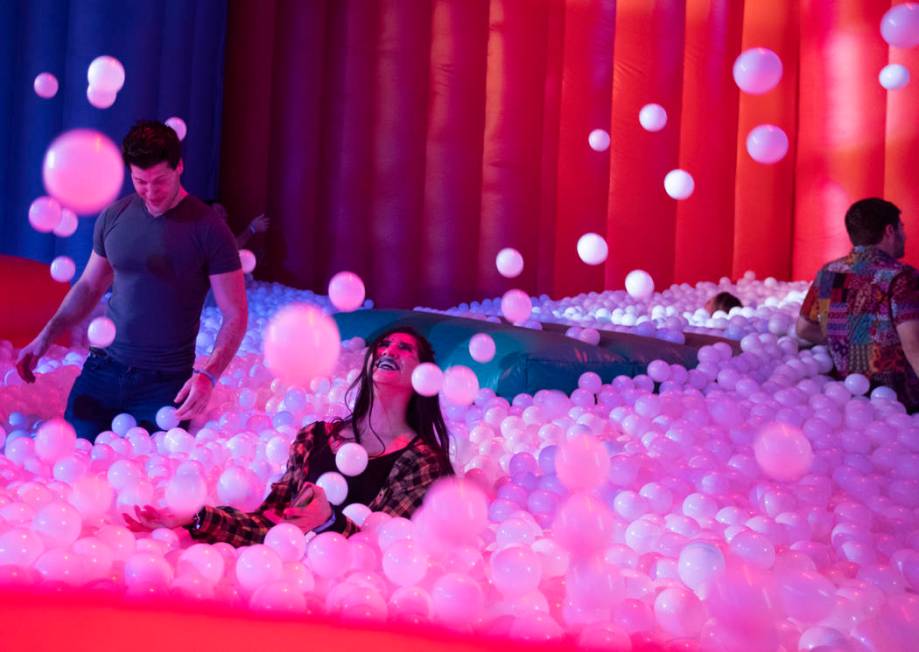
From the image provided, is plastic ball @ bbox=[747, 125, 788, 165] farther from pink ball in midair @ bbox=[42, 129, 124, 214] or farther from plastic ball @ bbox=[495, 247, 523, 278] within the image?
plastic ball @ bbox=[495, 247, 523, 278]

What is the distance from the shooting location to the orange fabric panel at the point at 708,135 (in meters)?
5.09

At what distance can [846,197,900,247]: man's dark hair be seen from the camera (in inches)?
106

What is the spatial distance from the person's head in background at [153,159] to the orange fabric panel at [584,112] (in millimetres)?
3308

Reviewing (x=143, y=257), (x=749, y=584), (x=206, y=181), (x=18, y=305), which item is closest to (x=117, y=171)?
(x=143, y=257)

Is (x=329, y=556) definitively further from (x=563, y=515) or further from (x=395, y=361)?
(x=395, y=361)

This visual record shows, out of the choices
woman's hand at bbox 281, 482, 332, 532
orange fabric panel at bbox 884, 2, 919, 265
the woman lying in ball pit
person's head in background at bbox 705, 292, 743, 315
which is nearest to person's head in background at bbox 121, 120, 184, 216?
the woman lying in ball pit

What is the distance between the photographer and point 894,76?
4199 mm

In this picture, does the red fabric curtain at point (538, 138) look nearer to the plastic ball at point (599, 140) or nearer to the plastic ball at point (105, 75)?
the plastic ball at point (599, 140)

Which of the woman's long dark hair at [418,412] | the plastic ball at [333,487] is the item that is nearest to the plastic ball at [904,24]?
the woman's long dark hair at [418,412]

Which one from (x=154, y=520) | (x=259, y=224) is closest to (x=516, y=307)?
(x=259, y=224)

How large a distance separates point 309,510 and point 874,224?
6.35ft

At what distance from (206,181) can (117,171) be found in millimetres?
2947

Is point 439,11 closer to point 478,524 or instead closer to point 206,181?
point 206,181

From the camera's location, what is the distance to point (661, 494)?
1.69 meters
